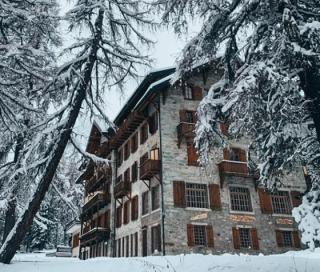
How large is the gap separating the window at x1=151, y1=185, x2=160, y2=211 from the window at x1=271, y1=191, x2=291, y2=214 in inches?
312

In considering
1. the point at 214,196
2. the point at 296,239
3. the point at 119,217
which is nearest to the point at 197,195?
the point at 214,196

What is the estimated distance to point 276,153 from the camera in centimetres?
903

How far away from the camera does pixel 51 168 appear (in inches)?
429

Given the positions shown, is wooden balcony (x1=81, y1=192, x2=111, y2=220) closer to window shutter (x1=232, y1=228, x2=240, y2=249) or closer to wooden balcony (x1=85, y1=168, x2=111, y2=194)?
wooden balcony (x1=85, y1=168, x2=111, y2=194)

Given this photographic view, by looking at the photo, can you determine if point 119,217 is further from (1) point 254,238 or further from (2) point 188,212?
(1) point 254,238

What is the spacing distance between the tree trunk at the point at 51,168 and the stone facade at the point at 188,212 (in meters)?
10.6

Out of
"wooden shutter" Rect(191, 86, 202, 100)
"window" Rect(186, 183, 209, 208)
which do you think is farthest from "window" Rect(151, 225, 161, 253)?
"wooden shutter" Rect(191, 86, 202, 100)

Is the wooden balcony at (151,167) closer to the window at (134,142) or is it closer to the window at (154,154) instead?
the window at (154,154)

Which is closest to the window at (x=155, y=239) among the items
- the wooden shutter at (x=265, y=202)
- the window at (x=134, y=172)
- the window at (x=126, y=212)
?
the window at (x=126, y=212)

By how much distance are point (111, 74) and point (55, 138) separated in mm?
3161

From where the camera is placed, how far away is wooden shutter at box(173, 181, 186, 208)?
22.5 metres

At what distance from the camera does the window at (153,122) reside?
25708 mm

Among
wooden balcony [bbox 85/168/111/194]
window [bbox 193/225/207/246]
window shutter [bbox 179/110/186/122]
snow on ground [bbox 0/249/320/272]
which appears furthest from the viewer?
wooden balcony [bbox 85/168/111/194]

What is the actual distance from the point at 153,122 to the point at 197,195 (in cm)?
627
